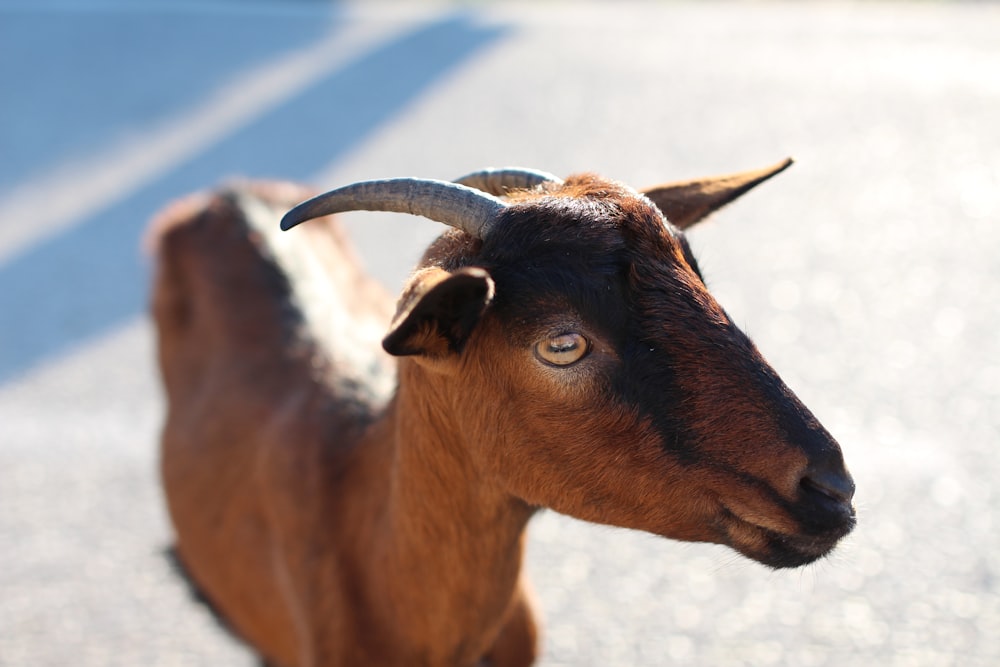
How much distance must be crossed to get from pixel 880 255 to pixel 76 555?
17.8 ft

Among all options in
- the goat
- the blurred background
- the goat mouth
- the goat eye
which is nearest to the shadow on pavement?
the blurred background

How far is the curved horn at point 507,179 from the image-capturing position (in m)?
2.53

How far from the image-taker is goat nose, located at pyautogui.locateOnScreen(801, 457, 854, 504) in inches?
79.7

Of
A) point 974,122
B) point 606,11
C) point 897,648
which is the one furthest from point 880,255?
Answer: point 606,11

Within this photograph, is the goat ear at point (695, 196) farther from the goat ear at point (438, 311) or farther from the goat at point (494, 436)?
the goat ear at point (438, 311)

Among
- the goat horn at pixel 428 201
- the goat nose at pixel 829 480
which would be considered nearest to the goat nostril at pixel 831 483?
the goat nose at pixel 829 480

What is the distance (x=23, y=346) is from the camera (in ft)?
21.0

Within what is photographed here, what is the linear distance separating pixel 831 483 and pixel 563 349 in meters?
0.61

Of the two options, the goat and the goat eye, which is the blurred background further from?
the goat eye

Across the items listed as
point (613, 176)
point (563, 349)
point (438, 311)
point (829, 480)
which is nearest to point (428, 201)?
point (438, 311)

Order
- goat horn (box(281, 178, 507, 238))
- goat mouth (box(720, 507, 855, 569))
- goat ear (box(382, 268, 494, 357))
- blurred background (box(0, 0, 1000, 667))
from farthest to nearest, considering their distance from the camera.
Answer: blurred background (box(0, 0, 1000, 667)) → goat horn (box(281, 178, 507, 238)) → goat mouth (box(720, 507, 855, 569)) → goat ear (box(382, 268, 494, 357))

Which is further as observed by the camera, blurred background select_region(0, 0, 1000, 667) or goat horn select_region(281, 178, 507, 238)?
blurred background select_region(0, 0, 1000, 667)

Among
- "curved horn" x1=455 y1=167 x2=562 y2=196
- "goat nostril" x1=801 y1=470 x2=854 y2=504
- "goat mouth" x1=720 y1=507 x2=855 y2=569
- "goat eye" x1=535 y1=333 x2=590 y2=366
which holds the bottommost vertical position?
"goat mouth" x1=720 y1=507 x2=855 y2=569

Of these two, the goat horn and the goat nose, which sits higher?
the goat horn
